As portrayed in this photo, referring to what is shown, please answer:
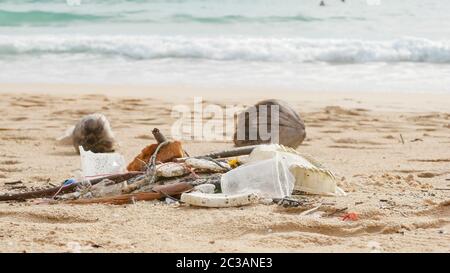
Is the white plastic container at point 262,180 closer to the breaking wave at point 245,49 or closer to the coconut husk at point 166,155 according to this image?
the coconut husk at point 166,155

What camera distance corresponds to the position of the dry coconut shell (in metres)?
5.89

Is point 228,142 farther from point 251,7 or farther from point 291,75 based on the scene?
point 251,7

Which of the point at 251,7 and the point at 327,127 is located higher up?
the point at 251,7

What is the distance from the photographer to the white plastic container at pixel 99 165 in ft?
14.7

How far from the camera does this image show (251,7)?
21.1 metres

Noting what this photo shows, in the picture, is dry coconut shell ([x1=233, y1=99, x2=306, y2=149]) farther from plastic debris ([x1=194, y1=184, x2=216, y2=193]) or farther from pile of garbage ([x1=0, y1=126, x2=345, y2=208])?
plastic debris ([x1=194, y1=184, x2=216, y2=193])

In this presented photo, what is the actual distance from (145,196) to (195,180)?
0.30 metres

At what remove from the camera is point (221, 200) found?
389cm

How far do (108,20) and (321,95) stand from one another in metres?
10.8

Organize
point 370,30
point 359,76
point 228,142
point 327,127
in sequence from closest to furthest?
point 228,142 < point 327,127 < point 359,76 < point 370,30

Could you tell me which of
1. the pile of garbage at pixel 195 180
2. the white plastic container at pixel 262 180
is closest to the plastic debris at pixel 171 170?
the pile of garbage at pixel 195 180

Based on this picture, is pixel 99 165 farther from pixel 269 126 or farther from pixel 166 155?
pixel 269 126
